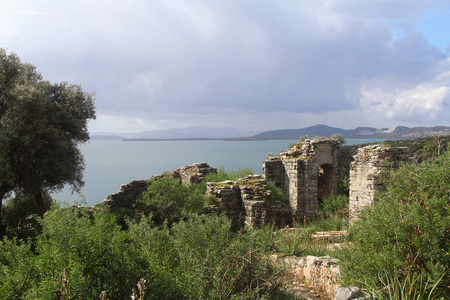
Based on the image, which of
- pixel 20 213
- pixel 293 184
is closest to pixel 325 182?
pixel 293 184

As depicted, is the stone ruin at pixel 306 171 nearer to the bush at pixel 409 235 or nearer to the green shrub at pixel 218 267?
the bush at pixel 409 235

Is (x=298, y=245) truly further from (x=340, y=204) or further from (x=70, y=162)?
(x=70, y=162)

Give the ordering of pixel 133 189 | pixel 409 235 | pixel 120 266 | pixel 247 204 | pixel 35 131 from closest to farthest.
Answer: pixel 120 266, pixel 409 235, pixel 247 204, pixel 35 131, pixel 133 189

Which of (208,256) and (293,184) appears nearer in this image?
(208,256)

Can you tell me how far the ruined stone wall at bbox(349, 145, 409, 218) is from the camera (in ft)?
35.6

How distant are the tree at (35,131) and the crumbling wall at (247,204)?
23.7 ft

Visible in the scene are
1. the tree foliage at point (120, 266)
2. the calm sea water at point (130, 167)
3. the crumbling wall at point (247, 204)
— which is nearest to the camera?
the tree foliage at point (120, 266)

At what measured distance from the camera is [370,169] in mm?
11133

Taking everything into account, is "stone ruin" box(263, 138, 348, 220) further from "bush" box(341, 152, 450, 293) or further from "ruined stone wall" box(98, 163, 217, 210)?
"bush" box(341, 152, 450, 293)

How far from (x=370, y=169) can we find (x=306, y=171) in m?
4.70

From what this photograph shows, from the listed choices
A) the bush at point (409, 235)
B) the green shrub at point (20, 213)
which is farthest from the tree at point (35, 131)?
the bush at point (409, 235)

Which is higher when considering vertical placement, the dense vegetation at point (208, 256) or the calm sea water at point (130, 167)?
the dense vegetation at point (208, 256)

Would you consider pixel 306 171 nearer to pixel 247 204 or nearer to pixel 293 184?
pixel 293 184

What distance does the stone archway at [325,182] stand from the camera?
1864 centimetres
